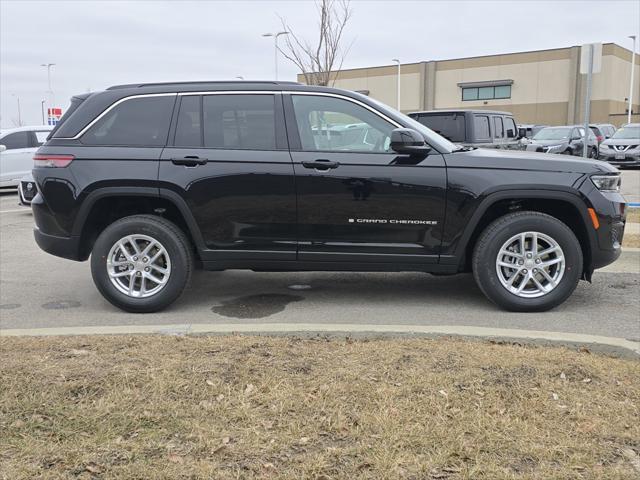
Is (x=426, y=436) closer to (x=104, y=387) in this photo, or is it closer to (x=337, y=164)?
(x=104, y=387)

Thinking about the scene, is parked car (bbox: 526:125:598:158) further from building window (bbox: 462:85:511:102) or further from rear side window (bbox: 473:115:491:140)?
building window (bbox: 462:85:511:102)

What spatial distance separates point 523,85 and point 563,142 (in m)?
30.6

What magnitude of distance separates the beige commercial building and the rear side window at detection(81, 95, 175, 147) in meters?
38.1

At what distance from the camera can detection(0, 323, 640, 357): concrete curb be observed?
414 cm

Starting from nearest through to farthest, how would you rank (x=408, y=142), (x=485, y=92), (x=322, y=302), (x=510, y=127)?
(x=408, y=142), (x=322, y=302), (x=510, y=127), (x=485, y=92)

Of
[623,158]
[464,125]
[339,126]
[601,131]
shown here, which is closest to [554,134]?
[623,158]

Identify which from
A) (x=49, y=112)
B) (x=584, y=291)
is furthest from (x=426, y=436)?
(x=49, y=112)

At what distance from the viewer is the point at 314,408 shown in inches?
121

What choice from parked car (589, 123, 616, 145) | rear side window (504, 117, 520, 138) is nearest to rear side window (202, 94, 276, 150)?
rear side window (504, 117, 520, 138)

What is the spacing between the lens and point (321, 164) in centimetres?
487

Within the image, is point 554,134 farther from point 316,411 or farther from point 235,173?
point 316,411

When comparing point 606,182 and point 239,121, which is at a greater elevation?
point 239,121

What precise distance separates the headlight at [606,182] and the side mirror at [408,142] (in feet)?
4.58

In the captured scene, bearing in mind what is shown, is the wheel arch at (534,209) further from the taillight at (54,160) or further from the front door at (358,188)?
the taillight at (54,160)
